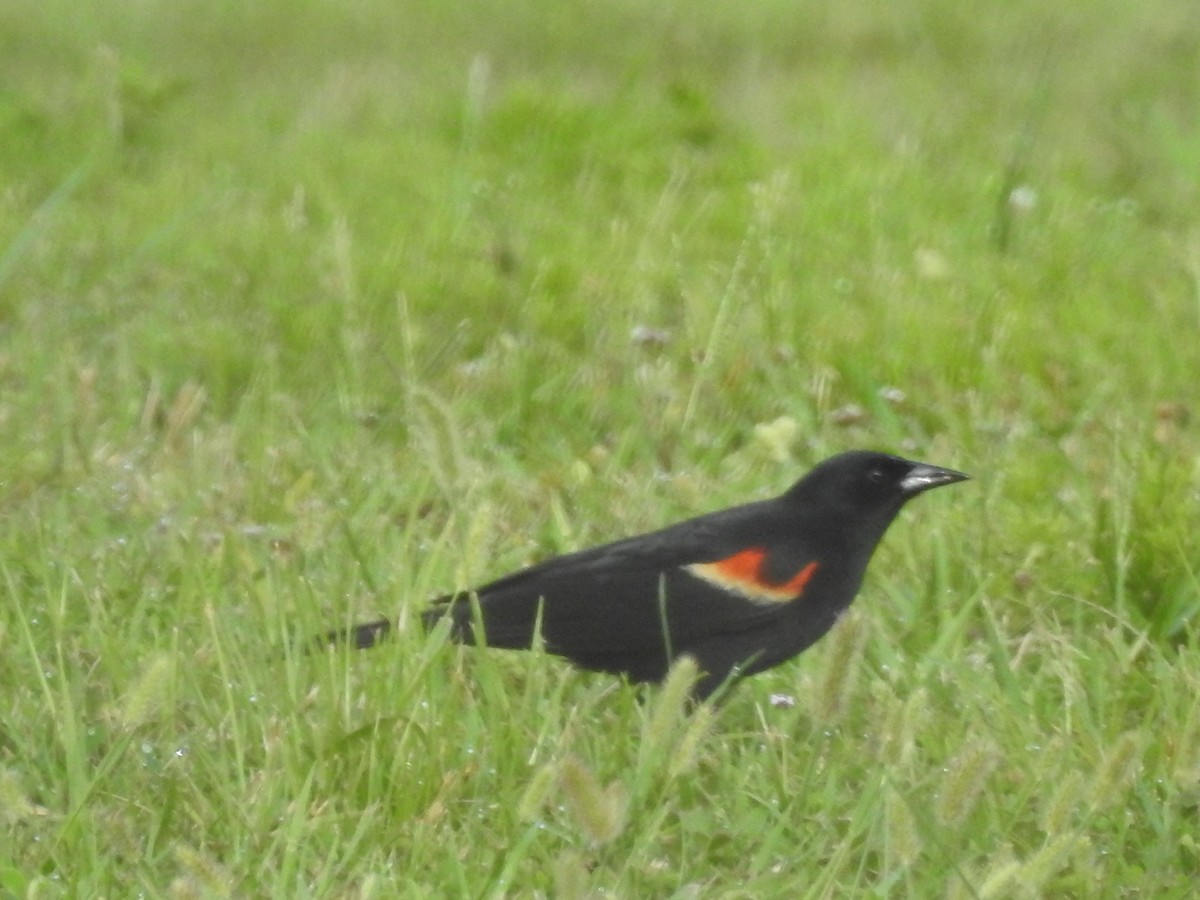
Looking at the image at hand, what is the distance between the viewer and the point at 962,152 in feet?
21.7

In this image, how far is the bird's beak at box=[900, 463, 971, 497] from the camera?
3.71 metres

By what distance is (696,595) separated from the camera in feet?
11.7

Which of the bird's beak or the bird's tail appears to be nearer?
the bird's tail

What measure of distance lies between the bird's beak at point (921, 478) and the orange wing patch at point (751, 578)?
279 mm

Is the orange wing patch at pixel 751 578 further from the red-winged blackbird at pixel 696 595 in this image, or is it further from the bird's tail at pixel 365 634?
the bird's tail at pixel 365 634

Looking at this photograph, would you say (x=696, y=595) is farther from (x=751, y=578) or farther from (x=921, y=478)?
(x=921, y=478)

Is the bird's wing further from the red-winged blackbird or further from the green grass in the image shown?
the green grass

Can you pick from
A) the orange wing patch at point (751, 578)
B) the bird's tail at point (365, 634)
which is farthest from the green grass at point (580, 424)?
the orange wing patch at point (751, 578)

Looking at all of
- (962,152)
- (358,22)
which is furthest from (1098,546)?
(358,22)

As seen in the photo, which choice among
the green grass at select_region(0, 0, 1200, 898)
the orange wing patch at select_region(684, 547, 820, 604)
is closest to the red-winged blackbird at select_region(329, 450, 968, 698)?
the orange wing patch at select_region(684, 547, 820, 604)

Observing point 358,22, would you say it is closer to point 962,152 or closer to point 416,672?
point 962,152

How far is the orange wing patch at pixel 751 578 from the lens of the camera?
3.53 m

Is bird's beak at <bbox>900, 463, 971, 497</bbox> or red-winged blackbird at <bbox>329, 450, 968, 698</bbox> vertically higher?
bird's beak at <bbox>900, 463, 971, 497</bbox>

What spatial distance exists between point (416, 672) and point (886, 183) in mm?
3675
